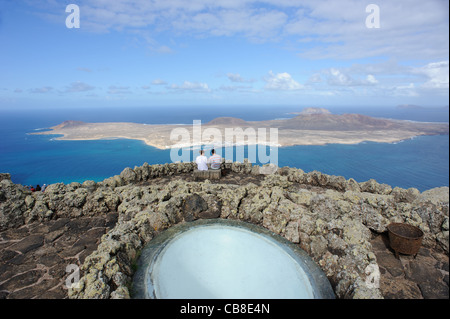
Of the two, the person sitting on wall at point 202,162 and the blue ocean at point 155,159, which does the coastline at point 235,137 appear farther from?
the person sitting on wall at point 202,162

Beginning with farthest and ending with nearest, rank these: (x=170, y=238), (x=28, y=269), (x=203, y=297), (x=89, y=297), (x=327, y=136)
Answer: (x=327, y=136) < (x=170, y=238) < (x=28, y=269) < (x=203, y=297) < (x=89, y=297)

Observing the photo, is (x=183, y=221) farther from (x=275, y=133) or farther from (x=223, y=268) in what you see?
(x=275, y=133)

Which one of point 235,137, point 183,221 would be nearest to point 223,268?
point 183,221

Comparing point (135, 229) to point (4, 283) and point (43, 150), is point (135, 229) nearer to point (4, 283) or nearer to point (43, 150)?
point (4, 283)

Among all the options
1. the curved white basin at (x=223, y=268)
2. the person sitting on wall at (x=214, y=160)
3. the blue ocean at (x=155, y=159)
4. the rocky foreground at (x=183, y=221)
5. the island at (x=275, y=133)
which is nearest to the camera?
the curved white basin at (x=223, y=268)

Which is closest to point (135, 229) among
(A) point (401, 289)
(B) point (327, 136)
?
(A) point (401, 289)

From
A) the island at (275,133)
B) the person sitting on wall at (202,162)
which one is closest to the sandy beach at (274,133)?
the island at (275,133)
